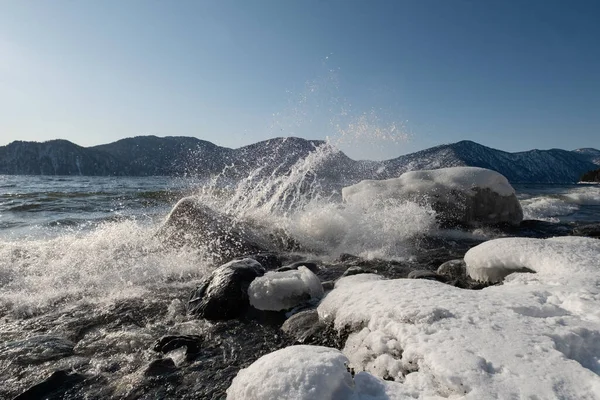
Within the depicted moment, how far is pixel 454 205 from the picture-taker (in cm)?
1311

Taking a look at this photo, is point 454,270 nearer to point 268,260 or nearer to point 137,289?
point 268,260

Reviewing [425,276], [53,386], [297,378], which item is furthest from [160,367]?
[425,276]

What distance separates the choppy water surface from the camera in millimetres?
3752

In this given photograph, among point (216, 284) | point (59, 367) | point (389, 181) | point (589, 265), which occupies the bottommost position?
point (59, 367)

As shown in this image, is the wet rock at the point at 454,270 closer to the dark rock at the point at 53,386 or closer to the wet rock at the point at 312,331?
the wet rock at the point at 312,331

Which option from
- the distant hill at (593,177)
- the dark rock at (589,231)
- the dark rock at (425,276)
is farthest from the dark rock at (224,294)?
the distant hill at (593,177)

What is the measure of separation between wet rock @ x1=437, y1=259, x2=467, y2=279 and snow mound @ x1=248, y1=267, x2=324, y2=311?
2755 mm

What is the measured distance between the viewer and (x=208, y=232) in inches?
384

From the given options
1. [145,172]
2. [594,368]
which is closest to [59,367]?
[594,368]

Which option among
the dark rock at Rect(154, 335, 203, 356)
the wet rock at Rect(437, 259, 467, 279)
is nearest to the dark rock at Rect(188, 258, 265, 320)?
the dark rock at Rect(154, 335, 203, 356)

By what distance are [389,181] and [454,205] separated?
2.66 meters

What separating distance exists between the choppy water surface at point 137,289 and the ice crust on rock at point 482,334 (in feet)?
4.57

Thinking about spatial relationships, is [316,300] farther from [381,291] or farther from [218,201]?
[218,201]

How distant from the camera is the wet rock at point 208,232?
9352 mm
